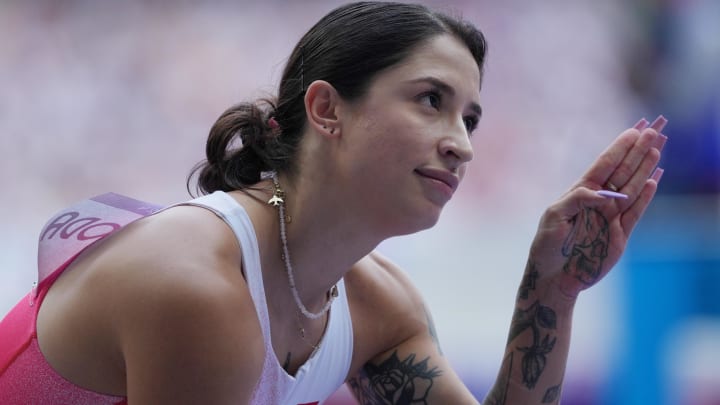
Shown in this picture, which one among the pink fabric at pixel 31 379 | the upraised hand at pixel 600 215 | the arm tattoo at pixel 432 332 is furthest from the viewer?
the arm tattoo at pixel 432 332

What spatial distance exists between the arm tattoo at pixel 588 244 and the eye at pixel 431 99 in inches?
18.6

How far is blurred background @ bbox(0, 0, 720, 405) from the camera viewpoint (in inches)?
169

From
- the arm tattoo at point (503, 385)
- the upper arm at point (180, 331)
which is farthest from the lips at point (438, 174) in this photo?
the arm tattoo at point (503, 385)

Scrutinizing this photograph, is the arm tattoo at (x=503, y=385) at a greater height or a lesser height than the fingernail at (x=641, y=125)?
lesser

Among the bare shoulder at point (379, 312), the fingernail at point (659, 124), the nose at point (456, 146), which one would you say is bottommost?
the bare shoulder at point (379, 312)

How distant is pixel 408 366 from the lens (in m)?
2.09

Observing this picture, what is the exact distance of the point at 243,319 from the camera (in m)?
1.49

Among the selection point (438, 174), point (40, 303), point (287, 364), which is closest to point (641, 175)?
point (438, 174)

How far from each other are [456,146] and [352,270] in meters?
0.51

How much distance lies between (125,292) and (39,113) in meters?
4.06

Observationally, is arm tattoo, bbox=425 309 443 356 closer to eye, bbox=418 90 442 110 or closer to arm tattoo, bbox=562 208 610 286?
arm tattoo, bbox=562 208 610 286

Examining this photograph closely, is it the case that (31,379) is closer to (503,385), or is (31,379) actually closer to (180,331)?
(180,331)

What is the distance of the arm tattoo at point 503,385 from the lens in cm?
209

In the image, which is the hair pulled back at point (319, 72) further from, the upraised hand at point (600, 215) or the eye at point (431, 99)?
the upraised hand at point (600, 215)
